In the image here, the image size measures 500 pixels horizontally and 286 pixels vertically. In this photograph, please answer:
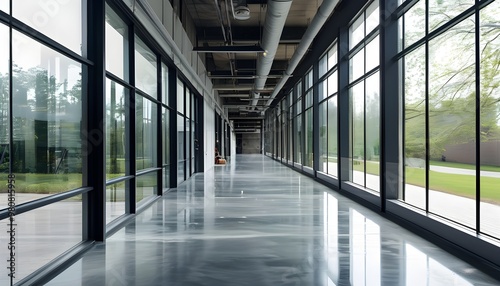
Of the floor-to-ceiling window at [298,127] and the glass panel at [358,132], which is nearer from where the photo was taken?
the glass panel at [358,132]

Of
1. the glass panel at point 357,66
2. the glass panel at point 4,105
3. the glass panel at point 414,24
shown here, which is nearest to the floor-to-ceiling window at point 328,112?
the glass panel at point 357,66

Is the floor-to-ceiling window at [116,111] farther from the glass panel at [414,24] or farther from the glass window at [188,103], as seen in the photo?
the glass window at [188,103]

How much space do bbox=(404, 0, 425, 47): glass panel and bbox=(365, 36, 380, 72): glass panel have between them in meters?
1.11

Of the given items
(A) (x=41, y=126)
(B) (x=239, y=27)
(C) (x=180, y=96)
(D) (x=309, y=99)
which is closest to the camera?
(A) (x=41, y=126)

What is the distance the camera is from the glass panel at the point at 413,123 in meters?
6.65

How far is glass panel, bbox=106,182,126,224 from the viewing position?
20.6 ft

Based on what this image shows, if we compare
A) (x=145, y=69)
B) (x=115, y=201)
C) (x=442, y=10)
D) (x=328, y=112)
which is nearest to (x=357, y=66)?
(x=328, y=112)

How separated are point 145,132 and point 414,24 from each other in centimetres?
629

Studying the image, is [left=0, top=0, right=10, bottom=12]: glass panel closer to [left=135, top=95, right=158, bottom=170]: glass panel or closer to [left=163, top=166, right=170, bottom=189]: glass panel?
[left=135, top=95, right=158, bottom=170]: glass panel

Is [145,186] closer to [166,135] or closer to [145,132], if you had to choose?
[145,132]

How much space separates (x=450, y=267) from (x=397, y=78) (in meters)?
4.15

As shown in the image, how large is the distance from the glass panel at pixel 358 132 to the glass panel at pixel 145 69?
18.1 ft

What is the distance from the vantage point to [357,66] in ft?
31.6

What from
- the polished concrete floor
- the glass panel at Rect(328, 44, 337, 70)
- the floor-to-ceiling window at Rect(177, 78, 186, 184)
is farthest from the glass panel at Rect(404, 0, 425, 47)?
the floor-to-ceiling window at Rect(177, 78, 186, 184)
